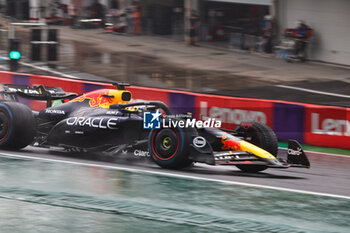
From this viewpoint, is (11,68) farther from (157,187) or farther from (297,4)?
(157,187)

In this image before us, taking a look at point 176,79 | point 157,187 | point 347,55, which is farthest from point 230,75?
point 157,187

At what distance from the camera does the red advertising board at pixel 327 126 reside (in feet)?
47.7

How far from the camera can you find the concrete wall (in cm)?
2781

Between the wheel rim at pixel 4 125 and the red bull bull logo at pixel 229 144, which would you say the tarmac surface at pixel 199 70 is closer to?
the red bull bull logo at pixel 229 144

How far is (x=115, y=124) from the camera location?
448 inches

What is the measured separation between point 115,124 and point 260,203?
10.6 feet

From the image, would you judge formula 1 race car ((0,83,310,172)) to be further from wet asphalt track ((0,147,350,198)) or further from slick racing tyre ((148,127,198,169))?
wet asphalt track ((0,147,350,198))

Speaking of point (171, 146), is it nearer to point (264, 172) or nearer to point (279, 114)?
point (264, 172)

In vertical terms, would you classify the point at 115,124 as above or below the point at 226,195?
above

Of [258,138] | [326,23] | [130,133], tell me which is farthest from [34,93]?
[326,23]

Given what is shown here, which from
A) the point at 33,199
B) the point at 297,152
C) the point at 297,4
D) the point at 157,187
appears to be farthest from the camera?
the point at 297,4

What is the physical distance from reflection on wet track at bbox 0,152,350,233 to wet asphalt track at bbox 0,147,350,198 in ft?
1.66

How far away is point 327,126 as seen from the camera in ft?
48.5

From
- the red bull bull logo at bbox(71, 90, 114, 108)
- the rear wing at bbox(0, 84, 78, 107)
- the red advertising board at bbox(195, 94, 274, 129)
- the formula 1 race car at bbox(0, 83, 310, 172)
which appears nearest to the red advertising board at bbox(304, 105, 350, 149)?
the red advertising board at bbox(195, 94, 274, 129)
